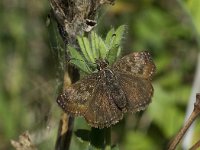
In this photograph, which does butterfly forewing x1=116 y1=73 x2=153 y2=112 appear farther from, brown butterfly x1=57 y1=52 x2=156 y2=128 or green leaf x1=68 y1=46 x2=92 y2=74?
green leaf x1=68 y1=46 x2=92 y2=74

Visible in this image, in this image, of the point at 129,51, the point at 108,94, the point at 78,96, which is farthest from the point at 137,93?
the point at 129,51

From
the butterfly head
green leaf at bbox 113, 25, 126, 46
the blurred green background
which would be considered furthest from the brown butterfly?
the blurred green background

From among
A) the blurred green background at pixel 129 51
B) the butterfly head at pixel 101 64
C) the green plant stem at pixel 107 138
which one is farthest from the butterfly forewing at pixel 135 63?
the blurred green background at pixel 129 51

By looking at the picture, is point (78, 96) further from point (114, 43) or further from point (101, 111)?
point (114, 43)

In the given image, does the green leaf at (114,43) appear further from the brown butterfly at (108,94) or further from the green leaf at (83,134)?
the green leaf at (83,134)

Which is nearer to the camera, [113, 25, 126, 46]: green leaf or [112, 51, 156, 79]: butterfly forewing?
[113, 25, 126, 46]: green leaf

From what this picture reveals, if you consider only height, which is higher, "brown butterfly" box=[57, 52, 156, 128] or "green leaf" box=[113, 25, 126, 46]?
"green leaf" box=[113, 25, 126, 46]

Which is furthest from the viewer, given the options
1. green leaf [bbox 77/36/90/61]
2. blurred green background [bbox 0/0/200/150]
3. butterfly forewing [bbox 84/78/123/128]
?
blurred green background [bbox 0/0/200/150]
